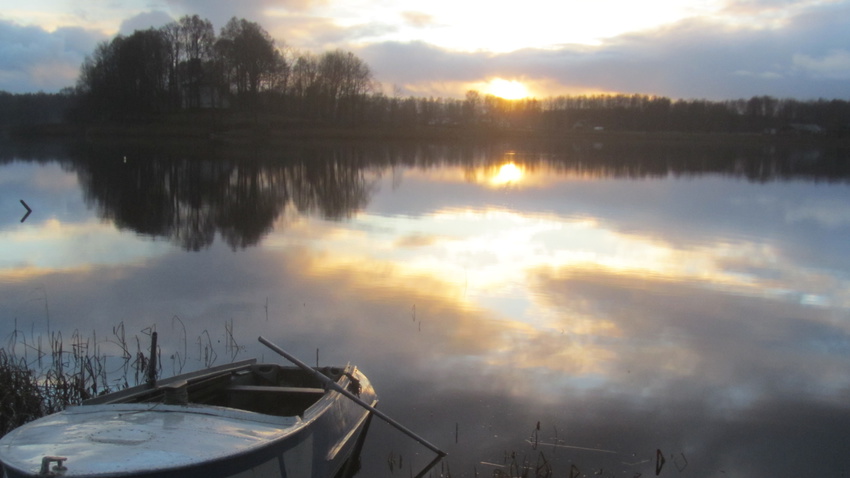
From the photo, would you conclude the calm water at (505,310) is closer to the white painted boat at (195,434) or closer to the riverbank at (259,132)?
the white painted boat at (195,434)

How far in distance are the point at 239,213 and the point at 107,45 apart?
253ft

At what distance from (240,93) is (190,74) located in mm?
6421

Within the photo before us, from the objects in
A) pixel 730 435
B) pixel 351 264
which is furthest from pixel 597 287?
pixel 730 435

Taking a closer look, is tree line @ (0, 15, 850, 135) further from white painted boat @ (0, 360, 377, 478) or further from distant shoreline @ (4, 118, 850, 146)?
white painted boat @ (0, 360, 377, 478)

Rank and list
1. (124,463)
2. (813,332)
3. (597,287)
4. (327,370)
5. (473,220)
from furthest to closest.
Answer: (473,220)
(597,287)
(813,332)
(327,370)
(124,463)

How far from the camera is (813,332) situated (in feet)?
40.9

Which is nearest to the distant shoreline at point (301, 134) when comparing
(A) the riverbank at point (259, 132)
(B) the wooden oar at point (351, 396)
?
(A) the riverbank at point (259, 132)

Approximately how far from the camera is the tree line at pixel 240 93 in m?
82.8

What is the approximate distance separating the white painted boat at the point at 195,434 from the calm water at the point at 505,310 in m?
1.08

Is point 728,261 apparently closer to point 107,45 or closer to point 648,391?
point 648,391

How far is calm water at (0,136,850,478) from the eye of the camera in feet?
26.4

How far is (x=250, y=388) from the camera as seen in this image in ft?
23.3

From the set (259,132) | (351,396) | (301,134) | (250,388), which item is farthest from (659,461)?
(301,134)

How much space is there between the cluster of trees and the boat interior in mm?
81133
